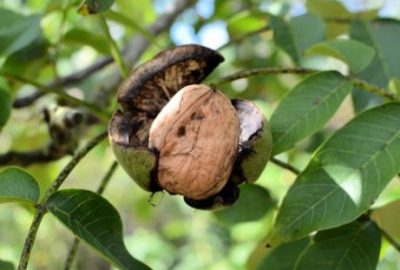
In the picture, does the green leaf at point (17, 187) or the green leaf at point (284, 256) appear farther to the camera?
the green leaf at point (284, 256)

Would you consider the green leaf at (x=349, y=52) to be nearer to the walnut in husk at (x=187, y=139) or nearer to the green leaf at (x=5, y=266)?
the walnut in husk at (x=187, y=139)

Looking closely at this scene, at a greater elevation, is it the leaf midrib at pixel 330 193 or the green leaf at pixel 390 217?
the leaf midrib at pixel 330 193

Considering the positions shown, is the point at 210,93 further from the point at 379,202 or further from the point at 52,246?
the point at 52,246

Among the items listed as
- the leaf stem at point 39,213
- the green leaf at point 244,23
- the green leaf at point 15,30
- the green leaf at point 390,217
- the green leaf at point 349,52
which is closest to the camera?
the leaf stem at point 39,213

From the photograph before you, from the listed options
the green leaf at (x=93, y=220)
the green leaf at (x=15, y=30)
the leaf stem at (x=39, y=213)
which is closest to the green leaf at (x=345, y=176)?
the green leaf at (x=93, y=220)

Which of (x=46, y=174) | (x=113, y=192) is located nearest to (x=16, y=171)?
(x=46, y=174)

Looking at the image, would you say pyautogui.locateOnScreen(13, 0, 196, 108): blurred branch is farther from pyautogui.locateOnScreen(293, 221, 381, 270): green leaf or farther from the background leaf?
pyautogui.locateOnScreen(293, 221, 381, 270): green leaf

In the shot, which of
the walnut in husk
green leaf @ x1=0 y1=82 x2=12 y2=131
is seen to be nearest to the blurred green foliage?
green leaf @ x1=0 y1=82 x2=12 y2=131
